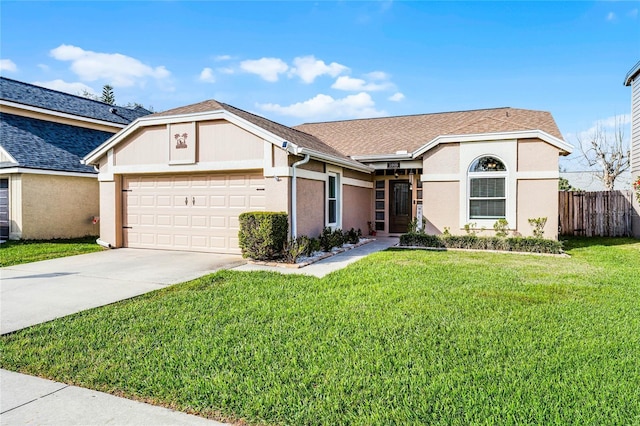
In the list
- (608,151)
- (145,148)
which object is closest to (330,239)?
(145,148)

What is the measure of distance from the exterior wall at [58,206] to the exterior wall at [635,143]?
2110cm

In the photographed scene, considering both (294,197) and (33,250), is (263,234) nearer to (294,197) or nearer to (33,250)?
(294,197)

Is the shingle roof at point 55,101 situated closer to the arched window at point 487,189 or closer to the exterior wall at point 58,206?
the exterior wall at point 58,206

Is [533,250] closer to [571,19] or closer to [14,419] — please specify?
[571,19]

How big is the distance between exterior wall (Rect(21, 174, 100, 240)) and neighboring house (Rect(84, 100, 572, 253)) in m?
3.10

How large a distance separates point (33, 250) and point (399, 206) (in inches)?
486

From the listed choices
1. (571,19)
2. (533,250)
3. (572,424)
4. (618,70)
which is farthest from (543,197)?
(618,70)

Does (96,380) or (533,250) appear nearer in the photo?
(96,380)

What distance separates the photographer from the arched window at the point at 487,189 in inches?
475

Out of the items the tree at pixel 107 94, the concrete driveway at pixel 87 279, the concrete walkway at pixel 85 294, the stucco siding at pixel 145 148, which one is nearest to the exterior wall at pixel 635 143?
the concrete walkway at pixel 85 294

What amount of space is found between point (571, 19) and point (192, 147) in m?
12.8

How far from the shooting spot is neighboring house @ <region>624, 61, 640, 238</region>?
15055mm

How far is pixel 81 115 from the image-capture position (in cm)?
1842

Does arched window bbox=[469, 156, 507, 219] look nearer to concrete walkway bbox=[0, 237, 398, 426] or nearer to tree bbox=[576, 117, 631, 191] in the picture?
concrete walkway bbox=[0, 237, 398, 426]
